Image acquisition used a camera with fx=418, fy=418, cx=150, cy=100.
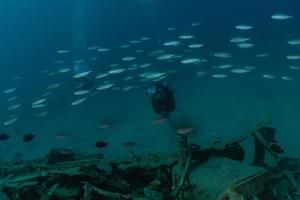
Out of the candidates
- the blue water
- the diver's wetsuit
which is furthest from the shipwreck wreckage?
the diver's wetsuit

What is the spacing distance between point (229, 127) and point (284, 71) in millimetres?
10873

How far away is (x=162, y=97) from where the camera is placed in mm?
12531

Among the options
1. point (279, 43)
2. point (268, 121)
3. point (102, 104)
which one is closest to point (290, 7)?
point (279, 43)

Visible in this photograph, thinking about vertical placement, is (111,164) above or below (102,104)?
above

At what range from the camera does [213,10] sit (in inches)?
2707

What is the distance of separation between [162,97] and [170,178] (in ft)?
20.1

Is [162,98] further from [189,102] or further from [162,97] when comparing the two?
[189,102]

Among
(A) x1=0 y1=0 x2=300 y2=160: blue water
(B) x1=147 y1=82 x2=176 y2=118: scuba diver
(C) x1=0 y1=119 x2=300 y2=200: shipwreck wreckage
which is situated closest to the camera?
(C) x1=0 y1=119 x2=300 y2=200: shipwreck wreckage

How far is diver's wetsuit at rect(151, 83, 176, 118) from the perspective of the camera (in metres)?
12.3

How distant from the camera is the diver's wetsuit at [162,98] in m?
12.3

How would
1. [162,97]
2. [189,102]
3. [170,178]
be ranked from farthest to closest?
[189,102]
[162,97]
[170,178]

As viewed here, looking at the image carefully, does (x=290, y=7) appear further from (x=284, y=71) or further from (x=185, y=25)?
(x=284, y=71)

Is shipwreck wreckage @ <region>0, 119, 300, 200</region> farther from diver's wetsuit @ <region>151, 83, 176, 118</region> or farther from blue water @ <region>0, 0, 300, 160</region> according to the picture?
diver's wetsuit @ <region>151, 83, 176, 118</region>

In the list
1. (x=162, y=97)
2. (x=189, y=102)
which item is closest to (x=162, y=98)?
(x=162, y=97)
